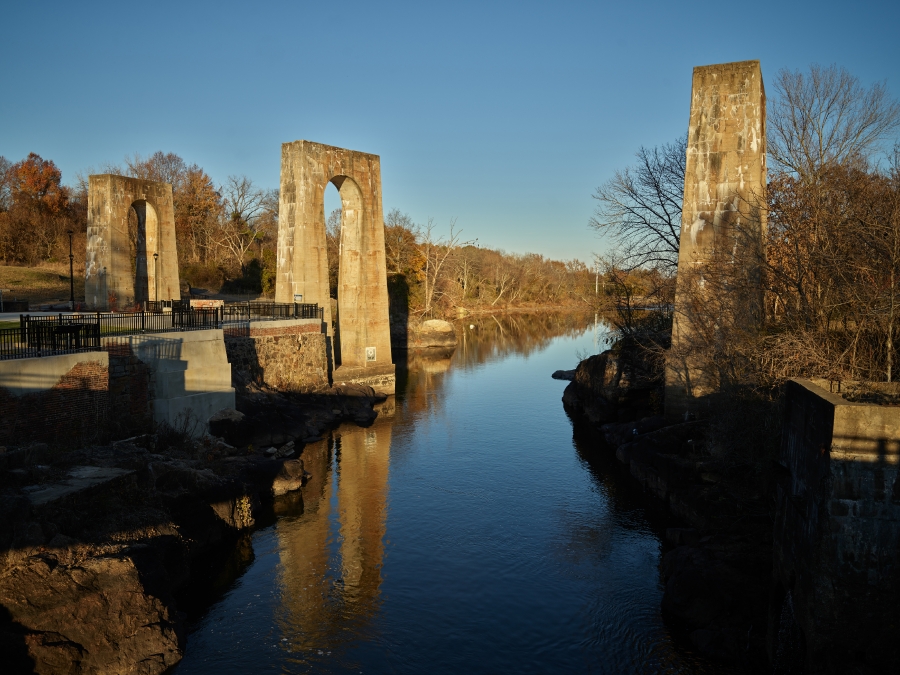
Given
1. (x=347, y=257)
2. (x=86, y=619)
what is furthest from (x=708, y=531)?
(x=347, y=257)

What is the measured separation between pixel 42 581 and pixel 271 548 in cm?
520

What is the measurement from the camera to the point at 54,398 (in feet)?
46.9

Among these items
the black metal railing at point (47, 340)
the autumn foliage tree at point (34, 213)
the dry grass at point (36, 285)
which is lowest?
the black metal railing at point (47, 340)

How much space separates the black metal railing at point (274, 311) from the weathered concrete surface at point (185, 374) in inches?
295

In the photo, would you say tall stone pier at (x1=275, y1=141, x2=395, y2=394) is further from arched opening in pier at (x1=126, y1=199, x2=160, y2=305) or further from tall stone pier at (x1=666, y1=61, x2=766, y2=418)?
tall stone pier at (x1=666, y1=61, x2=766, y2=418)

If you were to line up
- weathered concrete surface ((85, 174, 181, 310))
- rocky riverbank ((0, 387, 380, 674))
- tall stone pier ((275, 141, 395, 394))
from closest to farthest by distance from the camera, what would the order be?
rocky riverbank ((0, 387, 380, 674)), tall stone pier ((275, 141, 395, 394)), weathered concrete surface ((85, 174, 181, 310))

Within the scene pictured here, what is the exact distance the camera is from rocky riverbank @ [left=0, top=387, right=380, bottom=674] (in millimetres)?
9336

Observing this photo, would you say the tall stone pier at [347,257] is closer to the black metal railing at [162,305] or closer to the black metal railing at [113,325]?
the black metal railing at [113,325]

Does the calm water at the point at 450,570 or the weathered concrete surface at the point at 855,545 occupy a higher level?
the weathered concrete surface at the point at 855,545

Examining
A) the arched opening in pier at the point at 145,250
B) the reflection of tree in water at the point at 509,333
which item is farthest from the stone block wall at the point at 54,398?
the reflection of tree in water at the point at 509,333

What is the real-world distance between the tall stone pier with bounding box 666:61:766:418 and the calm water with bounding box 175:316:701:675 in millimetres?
3875

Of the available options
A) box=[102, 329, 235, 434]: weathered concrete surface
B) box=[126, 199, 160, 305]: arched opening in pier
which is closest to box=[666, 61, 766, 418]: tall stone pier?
box=[102, 329, 235, 434]: weathered concrete surface

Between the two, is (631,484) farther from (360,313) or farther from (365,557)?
(360,313)

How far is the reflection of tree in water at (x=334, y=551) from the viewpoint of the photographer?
1125 cm
